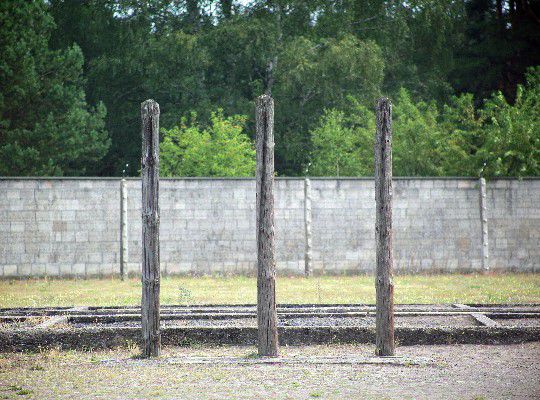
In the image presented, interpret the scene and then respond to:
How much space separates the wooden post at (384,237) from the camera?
970 centimetres

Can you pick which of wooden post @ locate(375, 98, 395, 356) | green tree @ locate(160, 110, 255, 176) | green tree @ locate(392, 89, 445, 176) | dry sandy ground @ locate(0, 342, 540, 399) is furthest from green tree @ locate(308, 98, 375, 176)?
dry sandy ground @ locate(0, 342, 540, 399)

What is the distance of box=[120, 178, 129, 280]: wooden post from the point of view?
20.4 meters

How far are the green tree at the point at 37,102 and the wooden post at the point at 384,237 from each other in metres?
21.0

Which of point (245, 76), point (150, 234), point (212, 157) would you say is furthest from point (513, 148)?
point (245, 76)

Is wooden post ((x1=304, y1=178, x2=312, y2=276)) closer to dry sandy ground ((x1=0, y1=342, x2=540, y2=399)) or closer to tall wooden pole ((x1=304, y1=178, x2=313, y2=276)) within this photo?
tall wooden pole ((x1=304, y1=178, x2=313, y2=276))

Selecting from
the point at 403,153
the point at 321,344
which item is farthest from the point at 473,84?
the point at 321,344

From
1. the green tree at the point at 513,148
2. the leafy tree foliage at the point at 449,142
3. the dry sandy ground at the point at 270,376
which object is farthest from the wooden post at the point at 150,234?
the green tree at the point at 513,148

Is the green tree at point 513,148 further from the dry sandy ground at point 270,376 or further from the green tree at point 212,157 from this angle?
the dry sandy ground at point 270,376

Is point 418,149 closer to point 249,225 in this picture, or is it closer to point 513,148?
point 513,148

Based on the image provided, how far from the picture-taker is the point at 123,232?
20375 mm

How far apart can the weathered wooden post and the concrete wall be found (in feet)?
0.44

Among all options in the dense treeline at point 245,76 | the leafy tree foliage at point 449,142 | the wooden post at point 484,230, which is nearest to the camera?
the wooden post at point 484,230

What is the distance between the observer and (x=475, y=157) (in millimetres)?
22953

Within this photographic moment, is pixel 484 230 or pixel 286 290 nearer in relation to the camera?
pixel 286 290
